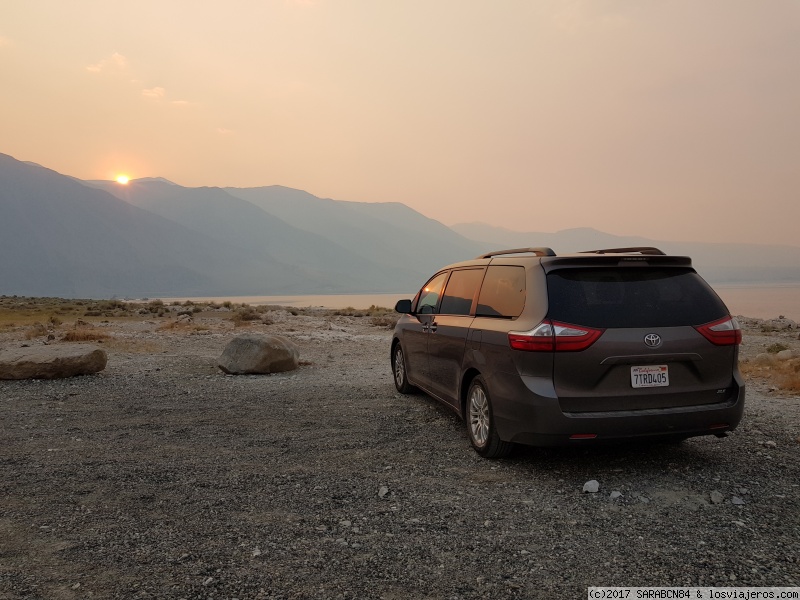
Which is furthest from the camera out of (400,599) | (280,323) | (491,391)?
(280,323)

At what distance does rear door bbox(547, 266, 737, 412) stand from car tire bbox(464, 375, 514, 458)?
2.85 ft

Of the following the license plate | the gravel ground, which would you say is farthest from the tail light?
the gravel ground

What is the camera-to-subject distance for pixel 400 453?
5.72 metres

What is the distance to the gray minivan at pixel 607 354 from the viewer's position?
4.57m

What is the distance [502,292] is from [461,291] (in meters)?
1.11

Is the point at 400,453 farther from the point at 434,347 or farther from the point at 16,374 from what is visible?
the point at 16,374

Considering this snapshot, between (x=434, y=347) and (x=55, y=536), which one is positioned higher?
(x=434, y=347)

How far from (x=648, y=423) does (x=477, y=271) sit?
2455 millimetres

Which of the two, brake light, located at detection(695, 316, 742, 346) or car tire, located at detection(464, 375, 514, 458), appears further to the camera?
car tire, located at detection(464, 375, 514, 458)

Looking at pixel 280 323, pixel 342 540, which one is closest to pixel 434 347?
pixel 342 540

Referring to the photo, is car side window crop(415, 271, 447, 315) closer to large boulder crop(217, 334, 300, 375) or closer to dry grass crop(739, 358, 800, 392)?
large boulder crop(217, 334, 300, 375)

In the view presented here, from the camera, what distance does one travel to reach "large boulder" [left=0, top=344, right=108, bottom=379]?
32.2 feet

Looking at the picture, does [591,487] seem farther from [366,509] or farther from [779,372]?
[779,372]

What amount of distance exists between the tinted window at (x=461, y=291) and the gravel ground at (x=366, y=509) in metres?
1.43
